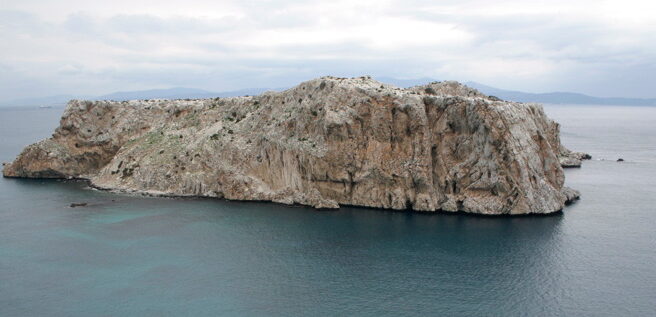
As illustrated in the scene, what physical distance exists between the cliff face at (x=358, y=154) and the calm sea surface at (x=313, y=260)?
4574 millimetres

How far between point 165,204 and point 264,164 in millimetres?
20224

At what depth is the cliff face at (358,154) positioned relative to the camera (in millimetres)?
85938

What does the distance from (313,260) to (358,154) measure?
1269 inches

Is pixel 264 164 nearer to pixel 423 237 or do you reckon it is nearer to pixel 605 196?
pixel 423 237

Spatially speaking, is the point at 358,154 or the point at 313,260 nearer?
the point at 313,260

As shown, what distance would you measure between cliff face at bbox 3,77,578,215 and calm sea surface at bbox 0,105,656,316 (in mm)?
4574

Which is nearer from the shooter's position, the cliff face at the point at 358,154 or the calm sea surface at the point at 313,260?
the calm sea surface at the point at 313,260

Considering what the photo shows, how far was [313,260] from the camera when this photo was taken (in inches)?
2542

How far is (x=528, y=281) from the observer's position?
57750 mm

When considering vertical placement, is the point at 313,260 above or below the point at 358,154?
below

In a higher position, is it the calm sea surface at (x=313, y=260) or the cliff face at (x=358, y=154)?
the cliff face at (x=358, y=154)

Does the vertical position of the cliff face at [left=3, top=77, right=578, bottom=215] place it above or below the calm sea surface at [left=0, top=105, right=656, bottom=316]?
above

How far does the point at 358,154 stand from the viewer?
92562 mm

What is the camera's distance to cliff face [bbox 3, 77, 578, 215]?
85938 millimetres
